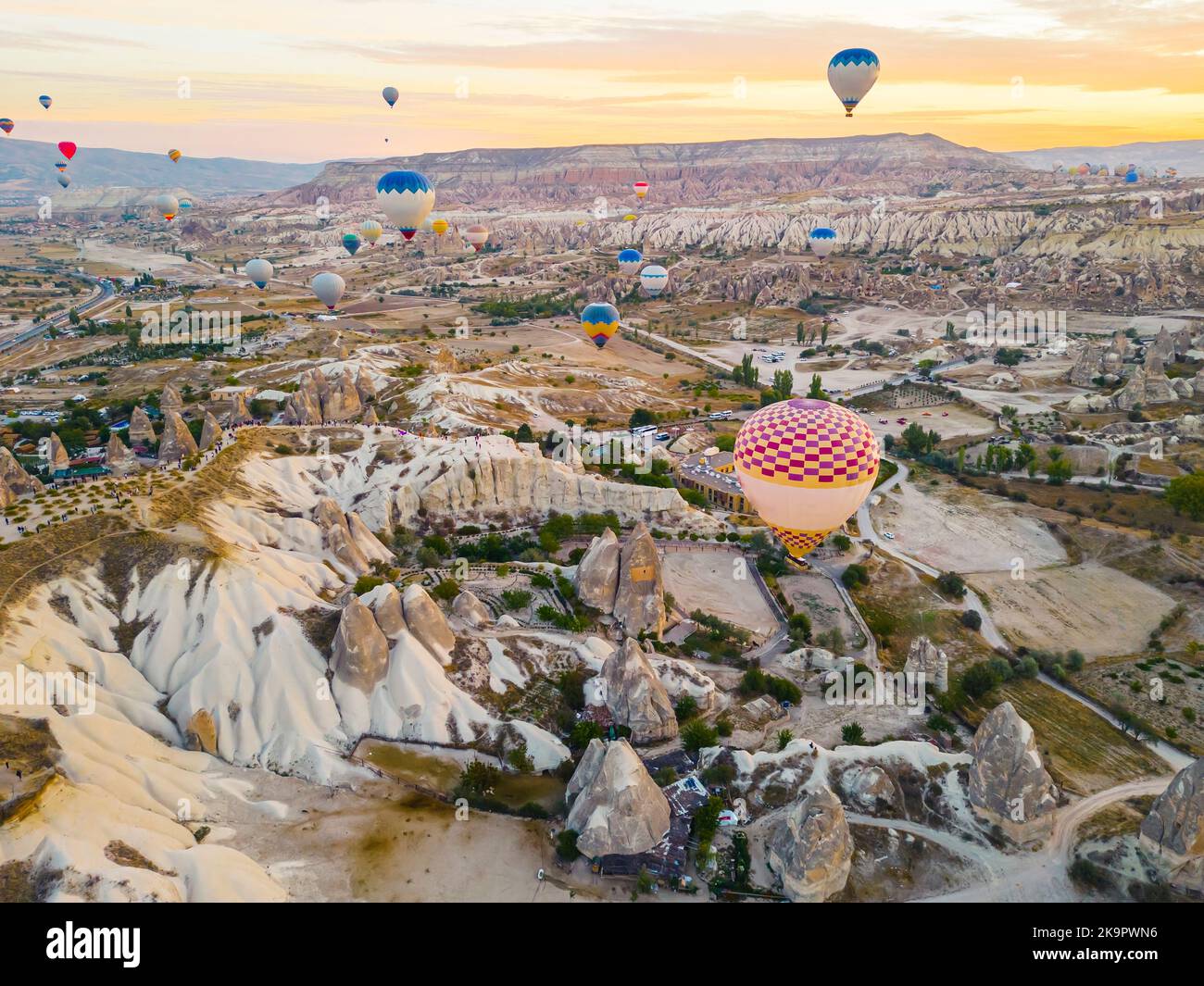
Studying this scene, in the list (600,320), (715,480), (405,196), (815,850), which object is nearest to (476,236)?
(405,196)

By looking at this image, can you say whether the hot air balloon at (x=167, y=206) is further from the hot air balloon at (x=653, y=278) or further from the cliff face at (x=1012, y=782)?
the cliff face at (x=1012, y=782)

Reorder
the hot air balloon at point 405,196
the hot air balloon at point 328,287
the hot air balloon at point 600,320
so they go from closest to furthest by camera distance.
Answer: the hot air balloon at point 405,196, the hot air balloon at point 600,320, the hot air balloon at point 328,287

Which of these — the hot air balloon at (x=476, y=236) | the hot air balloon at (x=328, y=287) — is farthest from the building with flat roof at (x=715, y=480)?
the hot air balloon at (x=476, y=236)

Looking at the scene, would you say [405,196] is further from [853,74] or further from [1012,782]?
[1012,782]
